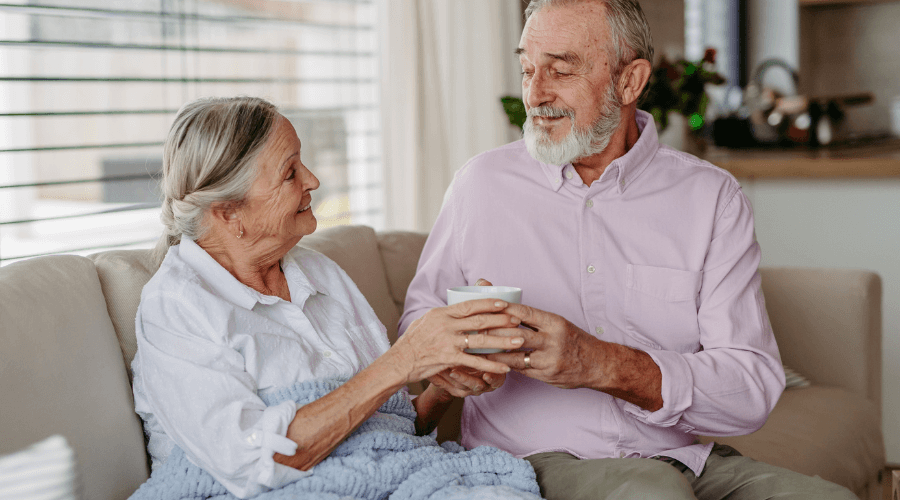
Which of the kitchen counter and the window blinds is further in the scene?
the kitchen counter

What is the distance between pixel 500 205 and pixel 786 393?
129 centimetres

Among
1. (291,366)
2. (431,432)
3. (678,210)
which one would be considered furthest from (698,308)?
(291,366)

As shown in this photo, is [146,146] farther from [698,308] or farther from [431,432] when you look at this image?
[698,308]

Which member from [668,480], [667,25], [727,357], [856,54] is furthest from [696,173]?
[856,54]

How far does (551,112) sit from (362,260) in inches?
25.8

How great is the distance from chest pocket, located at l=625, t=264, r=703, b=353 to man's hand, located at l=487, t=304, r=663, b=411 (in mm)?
181

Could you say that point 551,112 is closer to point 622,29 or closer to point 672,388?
point 622,29

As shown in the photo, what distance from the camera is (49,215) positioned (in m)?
2.20

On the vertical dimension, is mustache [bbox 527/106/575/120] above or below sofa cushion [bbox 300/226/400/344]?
above

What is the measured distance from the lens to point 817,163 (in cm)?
325

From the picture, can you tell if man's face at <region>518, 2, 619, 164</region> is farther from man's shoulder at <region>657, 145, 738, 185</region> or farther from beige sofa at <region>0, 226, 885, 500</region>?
beige sofa at <region>0, 226, 885, 500</region>

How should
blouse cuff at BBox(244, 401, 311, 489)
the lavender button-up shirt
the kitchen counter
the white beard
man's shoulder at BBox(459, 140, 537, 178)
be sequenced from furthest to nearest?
1. the kitchen counter
2. man's shoulder at BBox(459, 140, 537, 178)
3. the white beard
4. the lavender button-up shirt
5. blouse cuff at BBox(244, 401, 311, 489)

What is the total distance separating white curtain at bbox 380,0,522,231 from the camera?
2867 millimetres

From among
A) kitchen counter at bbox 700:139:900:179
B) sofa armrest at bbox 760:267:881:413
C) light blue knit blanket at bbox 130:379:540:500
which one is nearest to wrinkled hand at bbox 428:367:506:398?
light blue knit blanket at bbox 130:379:540:500
